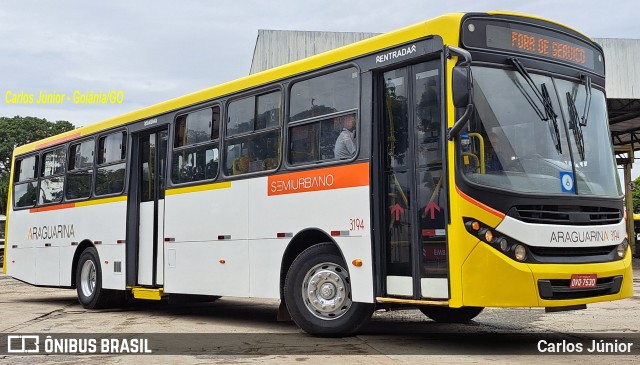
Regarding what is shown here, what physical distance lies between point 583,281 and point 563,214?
67 cm

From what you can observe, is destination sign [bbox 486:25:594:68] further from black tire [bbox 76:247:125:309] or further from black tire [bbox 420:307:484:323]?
black tire [bbox 76:247:125:309]

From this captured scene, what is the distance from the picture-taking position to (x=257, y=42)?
2598 cm

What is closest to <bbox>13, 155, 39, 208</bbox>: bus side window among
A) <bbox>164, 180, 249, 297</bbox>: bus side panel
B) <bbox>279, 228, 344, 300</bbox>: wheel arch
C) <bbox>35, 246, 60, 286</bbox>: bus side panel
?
<bbox>35, 246, 60, 286</bbox>: bus side panel

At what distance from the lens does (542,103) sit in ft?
25.6

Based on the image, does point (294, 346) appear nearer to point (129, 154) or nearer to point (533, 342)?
point (533, 342)

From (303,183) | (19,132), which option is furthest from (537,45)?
(19,132)

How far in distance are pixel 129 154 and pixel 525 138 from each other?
24.7 ft

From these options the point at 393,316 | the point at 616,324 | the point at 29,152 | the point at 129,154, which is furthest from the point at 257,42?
the point at 616,324

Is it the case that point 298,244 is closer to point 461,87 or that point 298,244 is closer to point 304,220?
point 304,220

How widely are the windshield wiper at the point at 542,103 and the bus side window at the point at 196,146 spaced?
4492mm

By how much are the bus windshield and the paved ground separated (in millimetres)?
1665

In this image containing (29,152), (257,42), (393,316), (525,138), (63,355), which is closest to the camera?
(525,138)

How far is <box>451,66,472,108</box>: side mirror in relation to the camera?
23.8 ft

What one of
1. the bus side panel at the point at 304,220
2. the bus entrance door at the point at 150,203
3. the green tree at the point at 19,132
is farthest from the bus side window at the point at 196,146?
the green tree at the point at 19,132
